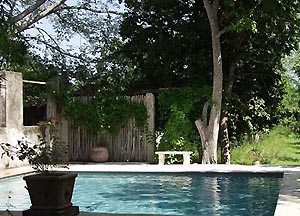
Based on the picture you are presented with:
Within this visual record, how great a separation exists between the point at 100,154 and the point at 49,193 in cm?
812

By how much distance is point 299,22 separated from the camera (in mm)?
11812

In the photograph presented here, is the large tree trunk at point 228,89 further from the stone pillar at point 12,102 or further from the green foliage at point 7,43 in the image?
the green foliage at point 7,43

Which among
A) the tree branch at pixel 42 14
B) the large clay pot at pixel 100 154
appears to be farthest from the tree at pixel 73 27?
the large clay pot at pixel 100 154

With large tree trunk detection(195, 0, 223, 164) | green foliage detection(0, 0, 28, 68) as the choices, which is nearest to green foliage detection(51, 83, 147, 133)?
large tree trunk detection(195, 0, 223, 164)

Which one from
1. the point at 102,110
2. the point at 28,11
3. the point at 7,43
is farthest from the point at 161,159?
the point at 7,43

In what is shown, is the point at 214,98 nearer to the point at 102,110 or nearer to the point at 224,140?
the point at 224,140

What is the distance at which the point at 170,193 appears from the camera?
835 centimetres

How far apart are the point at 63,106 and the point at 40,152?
8.15 m

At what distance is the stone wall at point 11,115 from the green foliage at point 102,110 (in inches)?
49.1

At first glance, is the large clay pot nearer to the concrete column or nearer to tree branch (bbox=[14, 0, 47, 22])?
the concrete column

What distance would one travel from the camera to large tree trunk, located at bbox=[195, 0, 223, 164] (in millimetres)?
11219

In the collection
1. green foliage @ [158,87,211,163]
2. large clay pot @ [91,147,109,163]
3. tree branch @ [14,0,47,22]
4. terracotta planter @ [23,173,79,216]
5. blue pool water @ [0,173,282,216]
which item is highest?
tree branch @ [14,0,47,22]

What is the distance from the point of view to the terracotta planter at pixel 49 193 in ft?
14.8

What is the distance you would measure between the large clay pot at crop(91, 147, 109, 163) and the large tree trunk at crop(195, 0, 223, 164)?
2.75m
